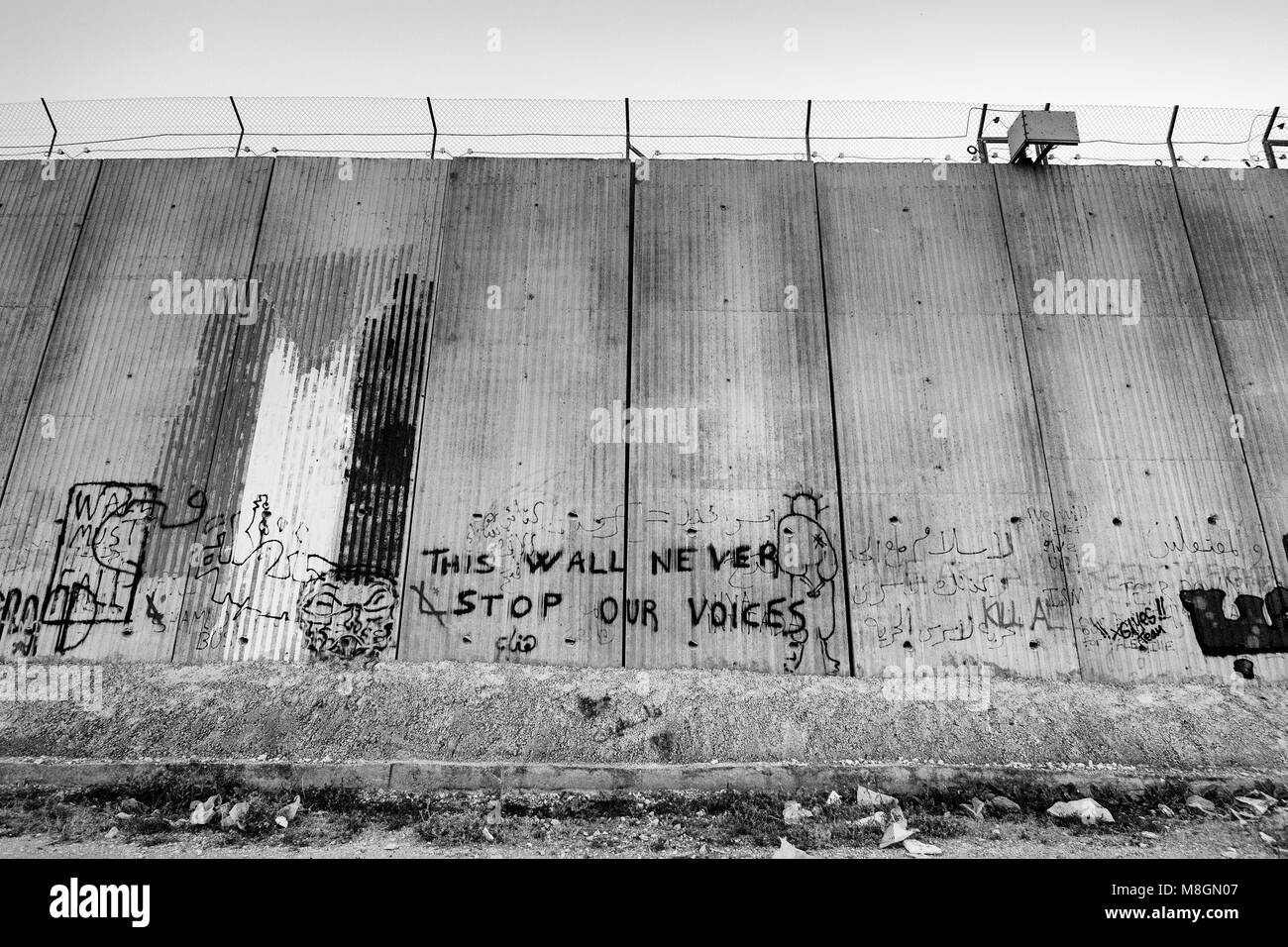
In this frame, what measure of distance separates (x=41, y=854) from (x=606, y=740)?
20.2 ft

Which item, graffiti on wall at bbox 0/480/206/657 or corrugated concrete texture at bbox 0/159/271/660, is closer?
graffiti on wall at bbox 0/480/206/657

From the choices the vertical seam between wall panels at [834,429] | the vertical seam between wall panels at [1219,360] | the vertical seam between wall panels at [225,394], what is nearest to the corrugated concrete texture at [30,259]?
the vertical seam between wall panels at [225,394]

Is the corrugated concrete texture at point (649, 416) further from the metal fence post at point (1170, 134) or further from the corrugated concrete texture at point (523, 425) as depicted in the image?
the metal fence post at point (1170, 134)

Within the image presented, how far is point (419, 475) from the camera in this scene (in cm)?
1170

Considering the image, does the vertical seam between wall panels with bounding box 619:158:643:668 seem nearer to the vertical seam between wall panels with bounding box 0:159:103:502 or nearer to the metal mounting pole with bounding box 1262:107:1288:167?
the vertical seam between wall panels with bounding box 0:159:103:502

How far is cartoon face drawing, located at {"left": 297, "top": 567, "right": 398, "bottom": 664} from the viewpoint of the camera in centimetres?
1074

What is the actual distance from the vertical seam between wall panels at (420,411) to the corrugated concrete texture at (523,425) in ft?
0.23

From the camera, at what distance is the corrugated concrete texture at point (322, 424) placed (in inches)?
430

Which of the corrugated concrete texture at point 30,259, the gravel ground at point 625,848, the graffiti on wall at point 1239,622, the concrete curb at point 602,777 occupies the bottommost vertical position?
the gravel ground at point 625,848

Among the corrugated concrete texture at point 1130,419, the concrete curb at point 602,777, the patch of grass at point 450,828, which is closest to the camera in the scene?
the patch of grass at point 450,828

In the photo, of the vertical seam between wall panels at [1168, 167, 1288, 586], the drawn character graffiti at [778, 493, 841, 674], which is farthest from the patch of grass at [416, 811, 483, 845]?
the vertical seam between wall panels at [1168, 167, 1288, 586]

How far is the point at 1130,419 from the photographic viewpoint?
12.1 meters

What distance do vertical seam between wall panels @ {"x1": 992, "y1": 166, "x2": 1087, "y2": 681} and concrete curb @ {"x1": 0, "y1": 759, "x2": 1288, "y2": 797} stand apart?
2.51 meters

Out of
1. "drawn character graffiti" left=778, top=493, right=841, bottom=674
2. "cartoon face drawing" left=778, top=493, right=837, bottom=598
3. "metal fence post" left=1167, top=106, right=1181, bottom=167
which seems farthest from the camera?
"metal fence post" left=1167, top=106, right=1181, bottom=167
